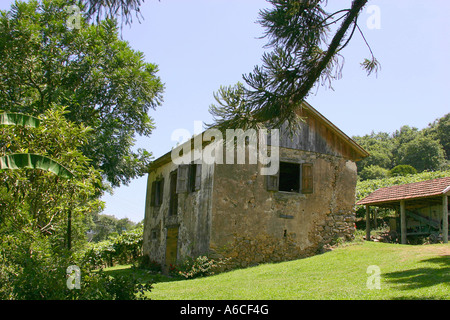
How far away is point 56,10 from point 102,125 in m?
5.02

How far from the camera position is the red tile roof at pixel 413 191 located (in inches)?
559

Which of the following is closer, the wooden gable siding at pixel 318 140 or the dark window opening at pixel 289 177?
the wooden gable siding at pixel 318 140

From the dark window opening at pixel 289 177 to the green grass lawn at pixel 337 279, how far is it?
4.35 meters

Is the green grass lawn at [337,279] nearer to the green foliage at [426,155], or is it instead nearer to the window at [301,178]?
the window at [301,178]

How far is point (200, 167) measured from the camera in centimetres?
1368

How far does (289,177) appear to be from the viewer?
57.6 ft

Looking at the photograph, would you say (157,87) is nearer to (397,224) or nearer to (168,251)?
(168,251)

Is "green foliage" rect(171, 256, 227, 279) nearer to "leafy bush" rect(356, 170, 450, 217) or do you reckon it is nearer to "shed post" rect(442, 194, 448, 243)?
"shed post" rect(442, 194, 448, 243)

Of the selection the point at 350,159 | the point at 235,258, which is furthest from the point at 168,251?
the point at 350,159

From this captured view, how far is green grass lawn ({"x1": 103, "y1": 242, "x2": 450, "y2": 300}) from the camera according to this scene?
7.07 meters

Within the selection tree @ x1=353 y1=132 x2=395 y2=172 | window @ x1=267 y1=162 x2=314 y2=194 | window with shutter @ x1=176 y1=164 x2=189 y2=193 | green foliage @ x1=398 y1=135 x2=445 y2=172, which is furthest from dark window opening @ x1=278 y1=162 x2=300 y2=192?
green foliage @ x1=398 y1=135 x2=445 y2=172

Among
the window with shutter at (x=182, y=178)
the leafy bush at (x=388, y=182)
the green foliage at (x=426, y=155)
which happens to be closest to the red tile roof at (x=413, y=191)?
the leafy bush at (x=388, y=182)

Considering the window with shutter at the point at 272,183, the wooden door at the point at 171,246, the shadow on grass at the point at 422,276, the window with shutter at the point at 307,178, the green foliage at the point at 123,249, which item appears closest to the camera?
the shadow on grass at the point at 422,276
